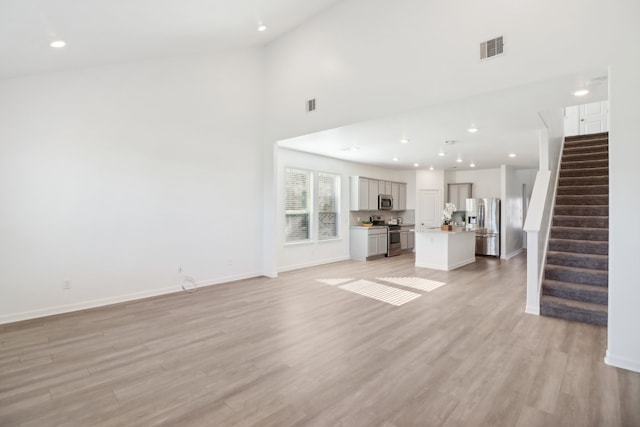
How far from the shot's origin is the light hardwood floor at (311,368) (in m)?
2.19

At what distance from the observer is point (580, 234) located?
4.93 m

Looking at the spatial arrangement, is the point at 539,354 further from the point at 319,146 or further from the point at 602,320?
the point at 319,146

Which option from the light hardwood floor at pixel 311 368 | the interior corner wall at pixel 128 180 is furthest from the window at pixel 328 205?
the light hardwood floor at pixel 311 368

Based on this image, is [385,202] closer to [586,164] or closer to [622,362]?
[586,164]

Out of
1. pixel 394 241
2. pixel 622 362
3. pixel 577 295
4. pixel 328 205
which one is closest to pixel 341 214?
pixel 328 205

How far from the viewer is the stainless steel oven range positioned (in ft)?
30.3

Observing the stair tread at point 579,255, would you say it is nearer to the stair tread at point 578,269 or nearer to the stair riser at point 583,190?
the stair tread at point 578,269

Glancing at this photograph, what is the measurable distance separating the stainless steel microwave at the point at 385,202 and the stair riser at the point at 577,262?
489cm

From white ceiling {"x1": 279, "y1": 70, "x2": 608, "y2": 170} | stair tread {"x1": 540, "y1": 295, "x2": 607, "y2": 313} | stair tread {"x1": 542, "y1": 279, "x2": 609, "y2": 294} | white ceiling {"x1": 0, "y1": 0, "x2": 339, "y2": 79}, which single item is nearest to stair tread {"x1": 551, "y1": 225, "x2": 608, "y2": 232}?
stair tread {"x1": 542, "y1": 279, "x2": 609, "y2": 294}

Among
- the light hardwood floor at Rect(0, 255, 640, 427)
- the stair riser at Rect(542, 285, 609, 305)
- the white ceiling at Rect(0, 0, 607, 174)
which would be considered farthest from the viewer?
the stair riser at Rect(542, 285, 609, 305)

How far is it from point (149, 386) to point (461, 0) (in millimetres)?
5132

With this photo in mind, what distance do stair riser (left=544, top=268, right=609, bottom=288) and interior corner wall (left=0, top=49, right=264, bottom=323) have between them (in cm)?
502

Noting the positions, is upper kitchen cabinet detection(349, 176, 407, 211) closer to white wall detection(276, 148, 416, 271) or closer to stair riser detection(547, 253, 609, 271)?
white wall detection(276, 148, 416, 271)

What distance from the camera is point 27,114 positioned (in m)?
3.96
